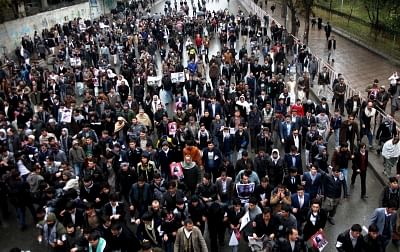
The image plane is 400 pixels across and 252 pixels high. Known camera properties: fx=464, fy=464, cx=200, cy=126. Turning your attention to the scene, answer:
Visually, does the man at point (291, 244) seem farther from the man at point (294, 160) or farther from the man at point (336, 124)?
the man at point (336, 124)

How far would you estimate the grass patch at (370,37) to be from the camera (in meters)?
28.4

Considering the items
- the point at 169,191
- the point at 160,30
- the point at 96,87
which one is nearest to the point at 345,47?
the point at 160,30

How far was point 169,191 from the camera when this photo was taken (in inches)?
333

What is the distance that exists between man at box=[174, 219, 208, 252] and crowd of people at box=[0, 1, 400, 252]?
0.02m

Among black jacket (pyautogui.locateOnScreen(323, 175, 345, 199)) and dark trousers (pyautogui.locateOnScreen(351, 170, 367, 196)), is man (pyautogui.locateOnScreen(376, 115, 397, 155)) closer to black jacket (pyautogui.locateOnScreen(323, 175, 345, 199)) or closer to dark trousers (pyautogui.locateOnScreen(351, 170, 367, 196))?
dark trousers (pyautogui.locateOnScreen(351, 170, 367, 196))

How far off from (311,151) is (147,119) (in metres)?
4.87

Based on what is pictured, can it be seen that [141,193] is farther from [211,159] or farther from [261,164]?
[261,164]

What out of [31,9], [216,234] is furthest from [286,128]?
[31,9]

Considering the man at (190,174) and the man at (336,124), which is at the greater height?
the man at (190,174)

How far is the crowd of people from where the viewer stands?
312 inches

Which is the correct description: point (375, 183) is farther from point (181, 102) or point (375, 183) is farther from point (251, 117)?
point (181, 102)

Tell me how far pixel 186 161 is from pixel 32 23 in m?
25.7

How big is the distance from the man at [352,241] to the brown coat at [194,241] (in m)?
2.19

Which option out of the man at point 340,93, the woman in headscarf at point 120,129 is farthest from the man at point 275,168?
the man at point 340,93
